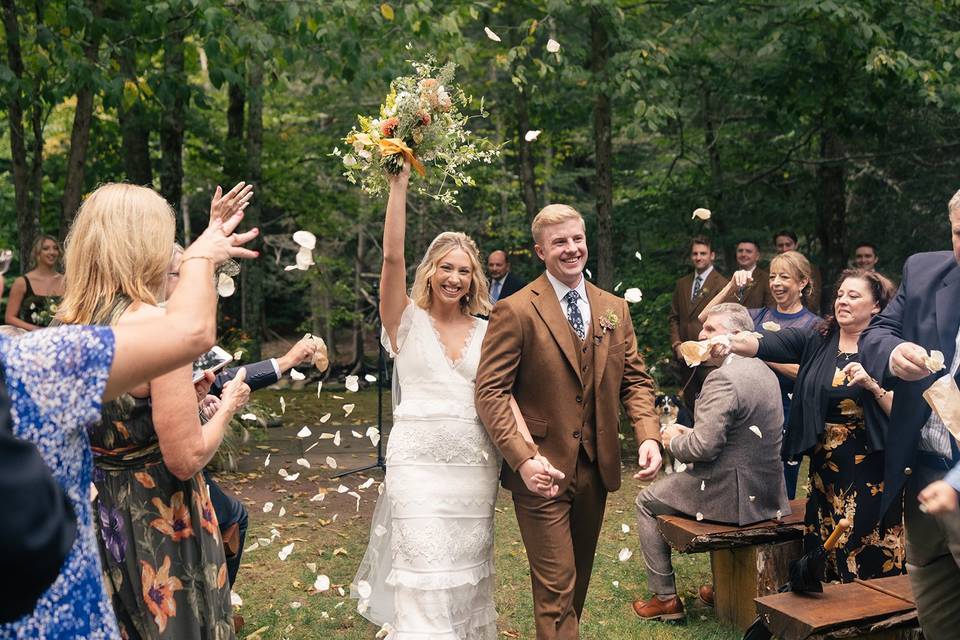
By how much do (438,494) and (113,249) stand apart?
88.4 inches

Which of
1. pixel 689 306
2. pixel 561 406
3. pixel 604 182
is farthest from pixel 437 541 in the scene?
pixel 604 182

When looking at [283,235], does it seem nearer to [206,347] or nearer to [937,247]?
[937,247]

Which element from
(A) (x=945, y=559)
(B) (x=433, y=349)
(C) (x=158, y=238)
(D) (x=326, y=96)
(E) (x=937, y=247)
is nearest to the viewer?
(C) (x=158, y=238)

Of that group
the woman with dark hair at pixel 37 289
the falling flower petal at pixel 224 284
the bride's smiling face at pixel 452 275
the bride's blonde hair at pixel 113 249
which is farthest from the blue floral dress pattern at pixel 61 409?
the woman with dark hair at pixel 37 289

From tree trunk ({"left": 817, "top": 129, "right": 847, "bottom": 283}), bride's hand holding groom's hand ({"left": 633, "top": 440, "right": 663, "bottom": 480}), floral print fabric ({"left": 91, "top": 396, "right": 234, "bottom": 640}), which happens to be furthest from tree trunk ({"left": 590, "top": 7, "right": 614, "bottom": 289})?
floral print fabric ({"left": 91, "top": 396, "right": 234, "bottom": 640})

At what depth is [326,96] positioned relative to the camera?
18.0 metres

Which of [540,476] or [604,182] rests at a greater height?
[604,182]

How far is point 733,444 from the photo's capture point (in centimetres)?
556

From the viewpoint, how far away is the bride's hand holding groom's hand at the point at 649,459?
4.29 m

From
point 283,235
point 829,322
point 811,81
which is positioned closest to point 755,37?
point 811,81

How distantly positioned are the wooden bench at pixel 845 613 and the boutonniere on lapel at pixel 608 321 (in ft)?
4.75

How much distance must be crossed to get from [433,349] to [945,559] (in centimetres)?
252

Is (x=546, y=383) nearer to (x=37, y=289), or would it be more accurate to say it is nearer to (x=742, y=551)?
(x=742, y=551)

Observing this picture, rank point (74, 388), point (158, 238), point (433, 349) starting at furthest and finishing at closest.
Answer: point (433, 349) < point (158, 238) < point (74, 388)
